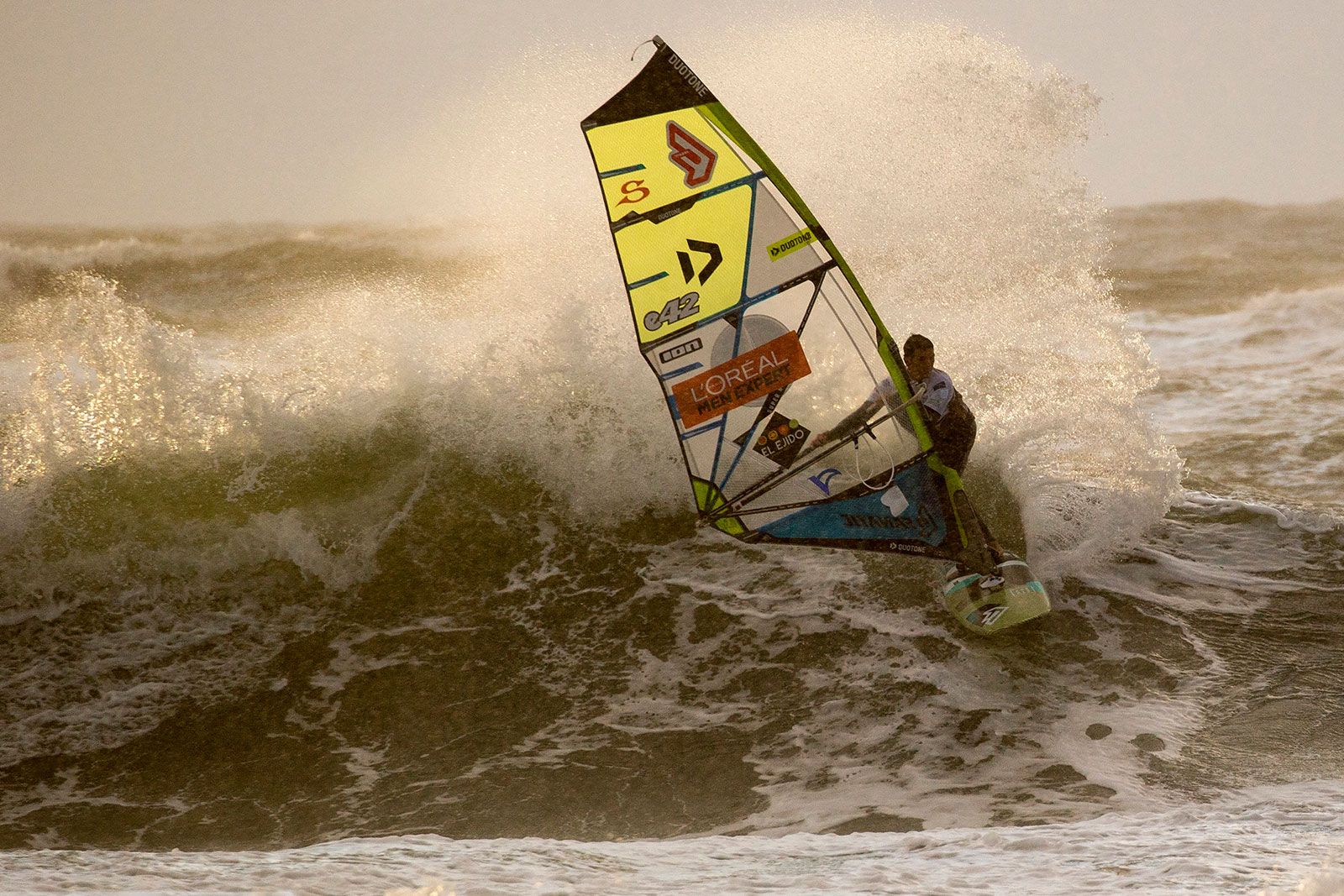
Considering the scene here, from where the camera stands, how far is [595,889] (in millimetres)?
3070

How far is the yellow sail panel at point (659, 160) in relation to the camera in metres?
4.77

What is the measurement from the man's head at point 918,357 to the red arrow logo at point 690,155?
49.1 inches

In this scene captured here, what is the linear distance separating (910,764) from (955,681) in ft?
2.36

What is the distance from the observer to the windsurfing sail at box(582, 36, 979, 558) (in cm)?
481

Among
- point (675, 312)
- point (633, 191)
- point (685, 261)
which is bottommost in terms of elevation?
point (675, 312)

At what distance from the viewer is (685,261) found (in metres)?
4.96

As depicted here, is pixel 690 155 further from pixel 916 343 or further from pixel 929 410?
pixel 929 410

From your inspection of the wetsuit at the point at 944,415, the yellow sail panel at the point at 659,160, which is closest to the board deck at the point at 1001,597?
the wetsuit at the point at 944,415

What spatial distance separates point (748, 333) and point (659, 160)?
91 centimetres

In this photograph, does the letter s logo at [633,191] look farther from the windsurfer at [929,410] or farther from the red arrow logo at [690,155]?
the windsurfer at [929,410]

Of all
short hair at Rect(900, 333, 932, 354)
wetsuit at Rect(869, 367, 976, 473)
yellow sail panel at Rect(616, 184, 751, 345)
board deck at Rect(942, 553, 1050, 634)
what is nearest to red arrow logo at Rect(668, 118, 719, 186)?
yellow sail panel at Rect(616, 184, 751, 345)

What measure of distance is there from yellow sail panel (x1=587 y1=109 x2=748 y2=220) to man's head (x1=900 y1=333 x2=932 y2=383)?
3.74ft

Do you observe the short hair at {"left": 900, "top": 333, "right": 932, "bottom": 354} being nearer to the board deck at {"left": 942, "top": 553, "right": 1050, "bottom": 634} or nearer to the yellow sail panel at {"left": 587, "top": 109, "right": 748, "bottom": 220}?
the yellow sail panel at {"left": 587, "top": 109, "right": 748, "bottom": 220}


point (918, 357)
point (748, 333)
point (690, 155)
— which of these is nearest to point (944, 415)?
point (918, 357)
